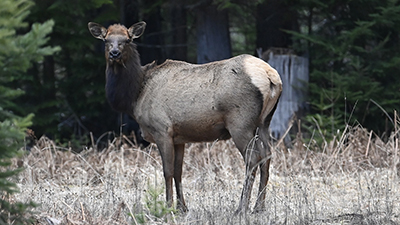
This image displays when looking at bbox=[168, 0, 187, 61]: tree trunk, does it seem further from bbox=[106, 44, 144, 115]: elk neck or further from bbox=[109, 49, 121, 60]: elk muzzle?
bbox=[109, 49, 121, 60]: elk muzzle

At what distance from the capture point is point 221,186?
25.0 feet

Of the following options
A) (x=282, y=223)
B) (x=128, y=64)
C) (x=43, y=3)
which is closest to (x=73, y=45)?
(x=43, y=3)

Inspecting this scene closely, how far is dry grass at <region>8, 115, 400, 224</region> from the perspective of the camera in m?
5.43

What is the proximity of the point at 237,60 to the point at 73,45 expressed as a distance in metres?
5.99

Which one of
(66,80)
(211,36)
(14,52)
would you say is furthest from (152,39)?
(14,52)

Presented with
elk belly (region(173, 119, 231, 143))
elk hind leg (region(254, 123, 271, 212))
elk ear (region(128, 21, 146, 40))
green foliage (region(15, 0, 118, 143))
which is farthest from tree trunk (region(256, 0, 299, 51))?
elk belly (region(173, 119, 231, 143))

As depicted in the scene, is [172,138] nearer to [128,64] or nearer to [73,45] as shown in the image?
[128,64]

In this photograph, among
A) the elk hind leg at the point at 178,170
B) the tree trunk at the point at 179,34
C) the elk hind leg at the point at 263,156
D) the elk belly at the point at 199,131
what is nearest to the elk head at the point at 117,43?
the elk belly at the point at 199,131

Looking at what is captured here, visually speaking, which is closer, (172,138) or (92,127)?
(172,138)

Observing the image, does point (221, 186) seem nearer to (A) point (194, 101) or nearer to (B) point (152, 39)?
(A) point (194, 101)

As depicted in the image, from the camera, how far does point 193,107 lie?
645cm

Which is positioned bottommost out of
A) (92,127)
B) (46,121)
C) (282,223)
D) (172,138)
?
(92,127)

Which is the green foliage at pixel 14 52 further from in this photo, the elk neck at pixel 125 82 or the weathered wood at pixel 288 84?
the weathered wood at pixel 288 84

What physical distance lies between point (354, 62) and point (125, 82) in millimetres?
5401
